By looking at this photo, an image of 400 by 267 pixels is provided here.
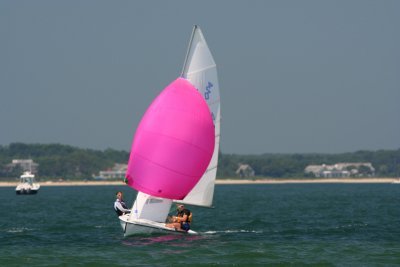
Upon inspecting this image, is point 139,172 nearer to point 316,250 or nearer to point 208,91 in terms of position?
point 208,91

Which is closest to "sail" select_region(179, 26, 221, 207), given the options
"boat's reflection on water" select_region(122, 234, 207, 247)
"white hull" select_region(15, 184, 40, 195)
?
"boat's reflection on water" select_region(122, 234, 207, 247)

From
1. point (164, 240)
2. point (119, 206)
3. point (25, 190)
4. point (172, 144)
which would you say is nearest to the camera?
point (164, 240)

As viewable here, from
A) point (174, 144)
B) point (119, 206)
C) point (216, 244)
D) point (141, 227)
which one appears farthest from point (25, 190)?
point (216, 244)

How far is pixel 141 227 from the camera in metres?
40.6

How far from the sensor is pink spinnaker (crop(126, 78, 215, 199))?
40719 millimetres

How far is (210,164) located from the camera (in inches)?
1692

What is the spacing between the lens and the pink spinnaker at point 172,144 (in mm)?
40719

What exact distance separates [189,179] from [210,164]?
1.93 meters

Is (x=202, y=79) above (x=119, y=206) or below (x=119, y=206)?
above

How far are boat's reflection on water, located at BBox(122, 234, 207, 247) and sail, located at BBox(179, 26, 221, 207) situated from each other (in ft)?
6.46

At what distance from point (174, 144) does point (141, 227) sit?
4.04 metres

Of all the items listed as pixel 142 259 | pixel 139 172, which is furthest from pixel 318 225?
pixel 142 259

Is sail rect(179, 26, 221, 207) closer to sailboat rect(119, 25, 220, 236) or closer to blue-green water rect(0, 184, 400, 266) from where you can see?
sailboat rect(119, 25, 220, 236)

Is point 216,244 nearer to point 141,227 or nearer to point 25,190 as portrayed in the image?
point 141,227
